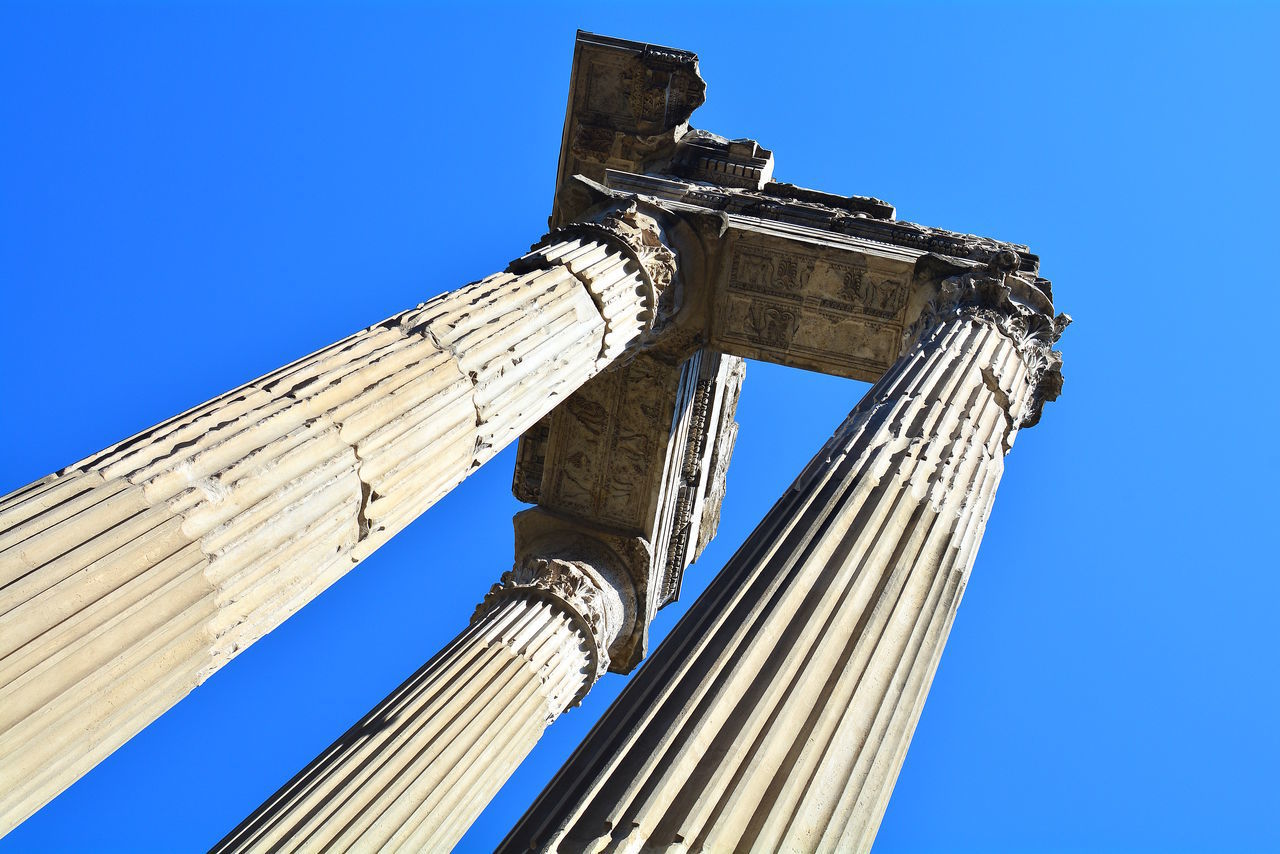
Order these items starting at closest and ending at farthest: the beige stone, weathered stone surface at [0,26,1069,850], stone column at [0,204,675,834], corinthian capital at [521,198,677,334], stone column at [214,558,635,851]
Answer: weathered stone surface at [0,26,1069,850] < stone column at [0,204,675,834] < stone column at [214,558,635,851] < the beige stone < corinthian capital at [521,198,677,334]

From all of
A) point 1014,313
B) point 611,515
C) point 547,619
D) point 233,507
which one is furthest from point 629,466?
point 233,507

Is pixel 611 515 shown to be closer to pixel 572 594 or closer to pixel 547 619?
pixel 572 594

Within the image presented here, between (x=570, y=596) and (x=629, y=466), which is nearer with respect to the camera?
(x=570, y=596)

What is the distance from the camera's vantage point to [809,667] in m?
7.91

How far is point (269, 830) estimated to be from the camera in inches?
508

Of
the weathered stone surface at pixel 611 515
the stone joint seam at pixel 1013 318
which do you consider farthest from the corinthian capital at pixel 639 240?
the stone joint seam at pixel 1013 318

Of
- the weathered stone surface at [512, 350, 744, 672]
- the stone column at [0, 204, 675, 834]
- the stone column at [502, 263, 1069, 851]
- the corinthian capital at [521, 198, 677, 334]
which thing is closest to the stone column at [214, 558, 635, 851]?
the weathered stone surface at [512, 350, 744, 672]

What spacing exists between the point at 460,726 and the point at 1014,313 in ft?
29.7

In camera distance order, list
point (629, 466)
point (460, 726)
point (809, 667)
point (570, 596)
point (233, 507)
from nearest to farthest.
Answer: point (809, 667) → point (233, 507) → point (460, 726) → point (570, 596) → point (629, 466)

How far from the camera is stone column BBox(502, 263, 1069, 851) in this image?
21.6 ft

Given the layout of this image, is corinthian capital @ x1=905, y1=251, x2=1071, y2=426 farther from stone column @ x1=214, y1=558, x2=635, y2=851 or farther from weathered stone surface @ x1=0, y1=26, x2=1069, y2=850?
stone column @ x1=214, y1=558, x2=635, y2=851

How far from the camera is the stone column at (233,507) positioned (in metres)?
7.62

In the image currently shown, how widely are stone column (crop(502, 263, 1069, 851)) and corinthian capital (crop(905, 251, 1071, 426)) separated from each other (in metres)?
3.19

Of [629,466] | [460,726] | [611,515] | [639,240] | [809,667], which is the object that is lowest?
[809,667]
